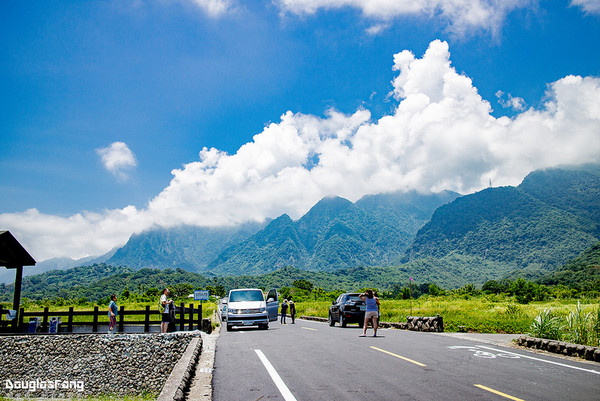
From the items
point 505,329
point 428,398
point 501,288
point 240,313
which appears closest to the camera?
point 428,398

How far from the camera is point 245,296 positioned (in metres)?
23.5

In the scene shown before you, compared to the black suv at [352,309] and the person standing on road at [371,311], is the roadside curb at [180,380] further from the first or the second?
the black suv at [352,309]

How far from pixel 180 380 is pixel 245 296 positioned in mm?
15802

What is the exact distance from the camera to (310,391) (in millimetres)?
7262

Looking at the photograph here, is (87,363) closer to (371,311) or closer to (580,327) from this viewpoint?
(371,311)

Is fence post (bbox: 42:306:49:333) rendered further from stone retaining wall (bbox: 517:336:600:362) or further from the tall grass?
the tall grass

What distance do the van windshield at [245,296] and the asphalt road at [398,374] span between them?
9.92 metres

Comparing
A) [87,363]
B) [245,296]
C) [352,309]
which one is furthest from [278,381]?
[245,296]

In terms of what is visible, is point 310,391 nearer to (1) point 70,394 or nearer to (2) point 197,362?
(2) point 197,362

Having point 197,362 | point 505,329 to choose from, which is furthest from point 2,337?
point 505,329

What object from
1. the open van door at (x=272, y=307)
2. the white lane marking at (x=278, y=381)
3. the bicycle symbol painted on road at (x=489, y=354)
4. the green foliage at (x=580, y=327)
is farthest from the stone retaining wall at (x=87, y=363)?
the open van door at (x=272, y=307)

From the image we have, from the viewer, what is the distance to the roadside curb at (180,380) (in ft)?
22.4

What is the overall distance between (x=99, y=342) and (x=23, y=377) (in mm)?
3427

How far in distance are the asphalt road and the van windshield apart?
9916 millimetres
